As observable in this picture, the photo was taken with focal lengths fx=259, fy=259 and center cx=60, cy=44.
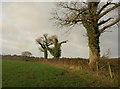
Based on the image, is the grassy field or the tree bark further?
the tree bark

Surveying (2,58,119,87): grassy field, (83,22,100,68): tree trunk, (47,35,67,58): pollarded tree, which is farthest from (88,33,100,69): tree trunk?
(47,35,67,58): pollarded tree

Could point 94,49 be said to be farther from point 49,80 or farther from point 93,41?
point 49,80

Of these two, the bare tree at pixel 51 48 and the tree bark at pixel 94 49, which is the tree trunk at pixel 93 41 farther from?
the bare tree at pixel 51 48

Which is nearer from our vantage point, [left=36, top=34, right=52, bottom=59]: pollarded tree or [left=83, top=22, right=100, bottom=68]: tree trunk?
[left=83, top=22, right=100, bottom=68]: tree trunk

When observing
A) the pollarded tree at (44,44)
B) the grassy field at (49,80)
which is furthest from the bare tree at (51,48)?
the grassy field at (49,80)

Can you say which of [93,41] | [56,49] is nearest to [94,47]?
[93,41]

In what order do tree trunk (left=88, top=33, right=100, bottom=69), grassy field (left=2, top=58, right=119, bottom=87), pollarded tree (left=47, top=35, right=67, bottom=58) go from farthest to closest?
pollarded tree (left=47, top=35, right=67, bottom=58), tree trunk (left=88, top=33, right=100, bottom=69), grassy field (left=2, top=58, right=119, bottom=87)

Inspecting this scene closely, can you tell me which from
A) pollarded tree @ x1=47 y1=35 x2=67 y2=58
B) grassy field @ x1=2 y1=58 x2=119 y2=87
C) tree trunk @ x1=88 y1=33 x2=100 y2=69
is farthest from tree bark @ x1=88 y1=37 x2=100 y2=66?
pollarded tree @ x1=47 y1=35 x2=67 y2=58

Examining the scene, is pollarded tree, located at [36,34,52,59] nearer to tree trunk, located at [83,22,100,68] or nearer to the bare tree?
the bare tree

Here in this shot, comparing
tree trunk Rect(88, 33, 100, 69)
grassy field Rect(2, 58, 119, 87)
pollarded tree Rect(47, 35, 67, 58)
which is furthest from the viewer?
pollarded tree Rect(47, 35, 67, 58)

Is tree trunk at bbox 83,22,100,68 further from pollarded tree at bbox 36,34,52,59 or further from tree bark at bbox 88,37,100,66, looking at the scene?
pollarded tree at bbox 36,34,52,59

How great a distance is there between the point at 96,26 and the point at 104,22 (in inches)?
44.8

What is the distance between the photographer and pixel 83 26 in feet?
102

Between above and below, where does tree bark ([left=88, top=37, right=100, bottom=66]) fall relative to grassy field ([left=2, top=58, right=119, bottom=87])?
above
